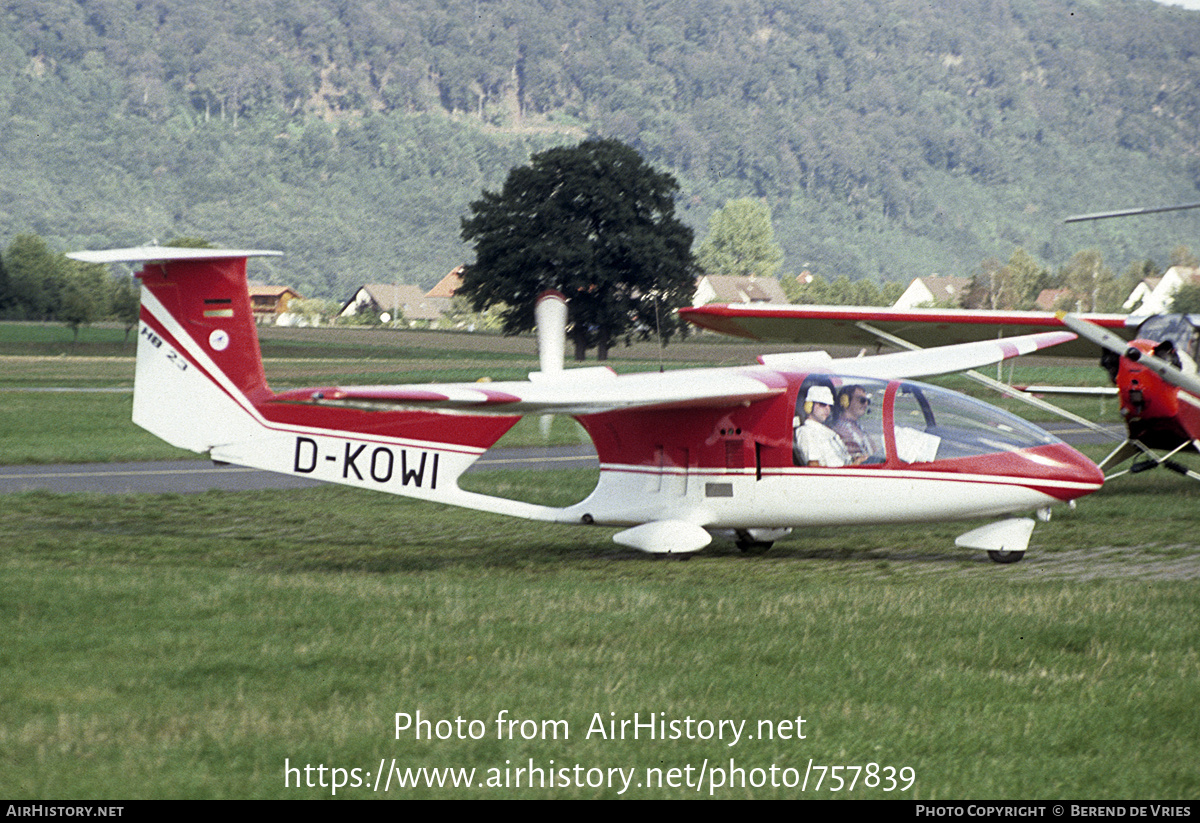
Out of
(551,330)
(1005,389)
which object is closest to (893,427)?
(551,330)

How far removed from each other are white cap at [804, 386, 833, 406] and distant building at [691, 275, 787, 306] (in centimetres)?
14565

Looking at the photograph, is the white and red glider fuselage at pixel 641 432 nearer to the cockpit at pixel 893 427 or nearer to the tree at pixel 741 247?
the cockpit at pixel 893 427

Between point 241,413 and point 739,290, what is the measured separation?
6136 inches

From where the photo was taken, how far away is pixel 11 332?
89875 millimetres

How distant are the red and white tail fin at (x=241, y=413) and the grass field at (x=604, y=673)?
3.31 ft

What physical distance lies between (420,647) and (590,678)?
125 cm

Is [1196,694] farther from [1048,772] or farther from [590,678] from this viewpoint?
[590,678]

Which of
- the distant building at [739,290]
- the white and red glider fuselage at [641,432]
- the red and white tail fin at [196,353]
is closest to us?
the white and red glider fuselage at [641,432]

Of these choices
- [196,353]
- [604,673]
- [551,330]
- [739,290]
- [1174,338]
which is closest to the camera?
[604,673]

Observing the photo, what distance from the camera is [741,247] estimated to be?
625ft

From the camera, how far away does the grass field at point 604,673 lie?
5434 mm

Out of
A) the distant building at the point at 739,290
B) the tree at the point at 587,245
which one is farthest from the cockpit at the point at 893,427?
the distant building at the point at 739,290

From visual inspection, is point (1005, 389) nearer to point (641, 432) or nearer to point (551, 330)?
point (641, 432)

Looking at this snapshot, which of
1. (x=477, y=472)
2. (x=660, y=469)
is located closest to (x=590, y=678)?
(x=660, y=469)
